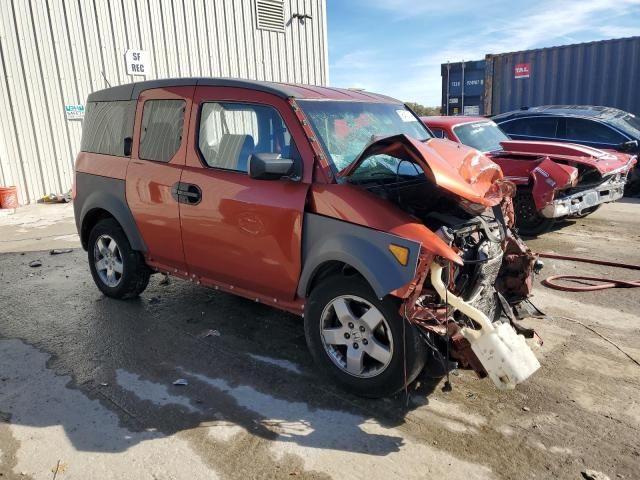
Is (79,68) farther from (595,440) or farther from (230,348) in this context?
(595,440)

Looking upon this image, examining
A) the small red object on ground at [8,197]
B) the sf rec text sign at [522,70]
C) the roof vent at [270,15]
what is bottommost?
the small red object on ground at [8,197]

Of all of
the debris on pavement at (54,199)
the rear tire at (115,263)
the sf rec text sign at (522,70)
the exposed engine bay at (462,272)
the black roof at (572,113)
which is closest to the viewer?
the exposed engine bay at (462,272)

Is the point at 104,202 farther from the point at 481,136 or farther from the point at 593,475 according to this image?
Result: the point at 481,136

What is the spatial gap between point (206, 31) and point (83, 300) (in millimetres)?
9733

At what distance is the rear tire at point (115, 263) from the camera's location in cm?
501

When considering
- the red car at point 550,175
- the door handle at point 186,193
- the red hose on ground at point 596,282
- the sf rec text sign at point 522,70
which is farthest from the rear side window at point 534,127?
the door handle at point 186,193

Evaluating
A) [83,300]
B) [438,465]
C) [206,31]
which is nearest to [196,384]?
[438,465]

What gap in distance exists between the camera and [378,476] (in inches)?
106

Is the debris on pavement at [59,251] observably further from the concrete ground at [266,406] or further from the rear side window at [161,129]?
the rear side window at [161,129]

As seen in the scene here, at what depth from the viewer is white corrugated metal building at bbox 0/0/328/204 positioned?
1070 centimetres

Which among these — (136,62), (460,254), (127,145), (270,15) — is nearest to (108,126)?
(127,145)

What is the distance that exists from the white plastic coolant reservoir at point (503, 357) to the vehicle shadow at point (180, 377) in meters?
0.61

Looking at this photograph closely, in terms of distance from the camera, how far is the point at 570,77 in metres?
13.8

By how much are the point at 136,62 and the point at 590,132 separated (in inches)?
384
